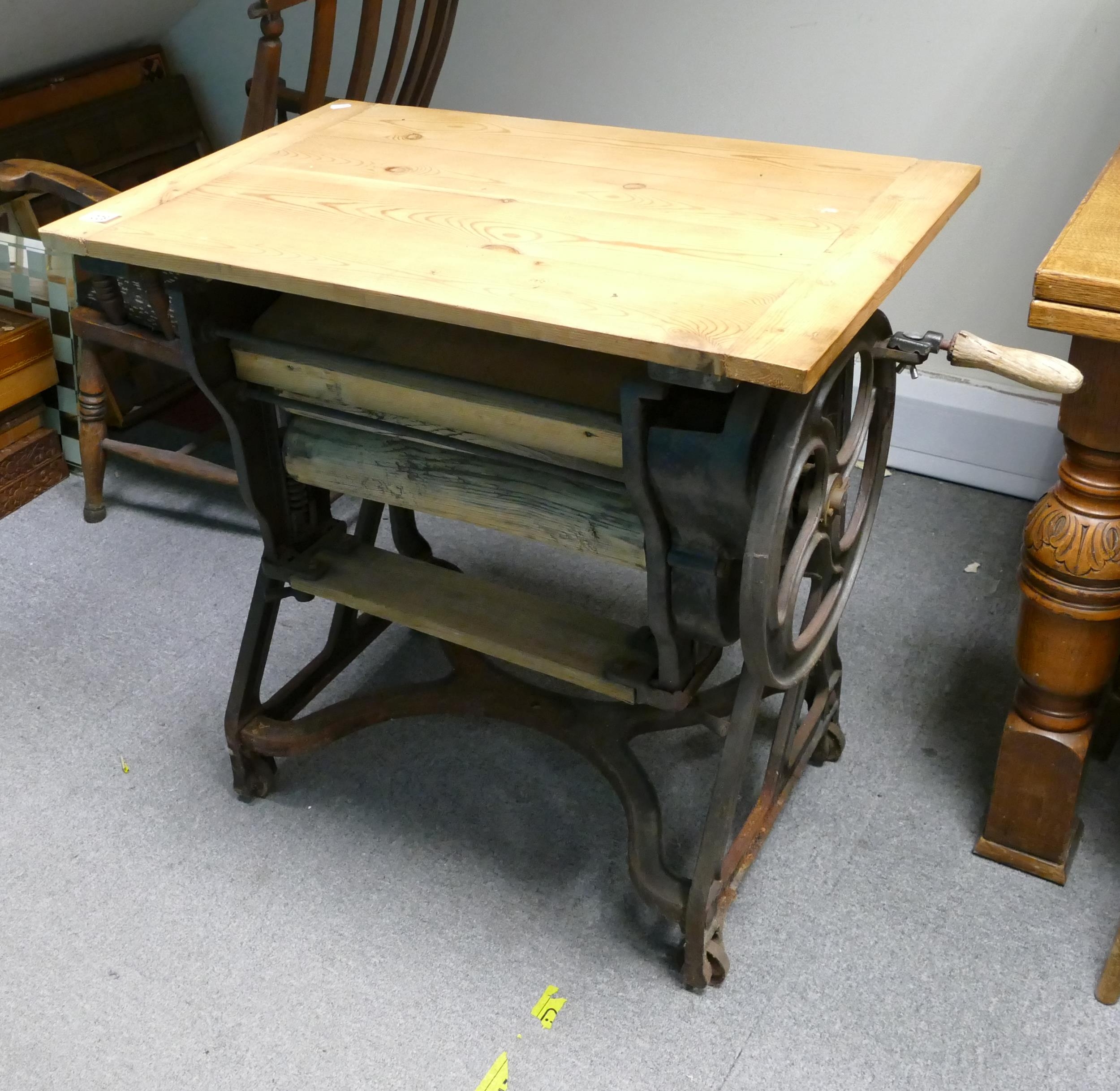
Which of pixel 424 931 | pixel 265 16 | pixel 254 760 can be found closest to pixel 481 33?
pixel 265 16

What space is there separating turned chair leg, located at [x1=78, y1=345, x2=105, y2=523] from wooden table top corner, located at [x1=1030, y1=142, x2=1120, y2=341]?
1.80 meters

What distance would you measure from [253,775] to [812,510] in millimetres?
944

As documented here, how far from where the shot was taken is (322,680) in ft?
5.83

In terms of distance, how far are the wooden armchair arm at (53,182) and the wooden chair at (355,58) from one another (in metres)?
0.31

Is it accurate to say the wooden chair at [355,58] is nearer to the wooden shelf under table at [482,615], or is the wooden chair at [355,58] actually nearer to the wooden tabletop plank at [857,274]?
the wooden shelf under table at [482,615]

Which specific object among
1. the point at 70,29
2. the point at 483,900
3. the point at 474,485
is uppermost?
the point at 70,29

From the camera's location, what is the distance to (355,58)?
197 cm

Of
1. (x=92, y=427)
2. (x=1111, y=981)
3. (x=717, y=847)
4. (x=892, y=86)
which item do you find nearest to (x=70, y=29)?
(x=92, y=427)

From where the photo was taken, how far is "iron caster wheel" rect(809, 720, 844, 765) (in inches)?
67.2

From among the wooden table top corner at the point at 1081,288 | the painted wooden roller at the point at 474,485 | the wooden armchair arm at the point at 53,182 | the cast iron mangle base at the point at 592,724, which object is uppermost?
the wooden table top corner at the point at 1081,288

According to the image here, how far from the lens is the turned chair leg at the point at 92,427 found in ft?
7.45

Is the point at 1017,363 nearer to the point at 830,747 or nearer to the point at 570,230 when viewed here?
the point at 570,230

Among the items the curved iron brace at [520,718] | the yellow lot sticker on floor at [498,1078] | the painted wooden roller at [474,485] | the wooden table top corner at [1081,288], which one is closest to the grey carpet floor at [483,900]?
the yellow lot sticker on floor at [498,1078]

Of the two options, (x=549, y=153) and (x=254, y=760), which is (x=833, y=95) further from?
(x=254, y=760)
